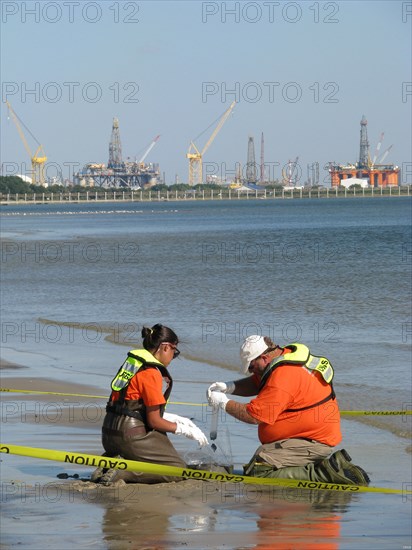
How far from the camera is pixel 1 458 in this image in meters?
8.72

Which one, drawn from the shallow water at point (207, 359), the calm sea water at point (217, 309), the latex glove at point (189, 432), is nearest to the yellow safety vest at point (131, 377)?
the latex glove at point (189, 432)

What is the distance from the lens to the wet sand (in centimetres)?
648

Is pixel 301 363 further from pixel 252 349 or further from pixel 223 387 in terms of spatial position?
pixel 223 387

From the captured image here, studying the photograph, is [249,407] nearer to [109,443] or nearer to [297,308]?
[109,443]

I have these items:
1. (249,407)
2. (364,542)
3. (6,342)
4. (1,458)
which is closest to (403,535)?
(364,542)

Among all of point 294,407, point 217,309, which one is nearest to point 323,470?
point 294,407

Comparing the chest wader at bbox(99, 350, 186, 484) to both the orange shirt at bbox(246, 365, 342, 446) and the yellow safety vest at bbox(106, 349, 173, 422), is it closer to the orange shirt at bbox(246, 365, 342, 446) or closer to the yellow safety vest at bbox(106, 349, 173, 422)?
the yellow safety vest at bbox(106, 349, 173, 422)

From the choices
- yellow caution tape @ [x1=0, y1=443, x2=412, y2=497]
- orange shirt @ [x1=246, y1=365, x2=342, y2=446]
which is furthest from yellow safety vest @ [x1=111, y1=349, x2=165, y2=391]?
orange shirt @ [x1=246, y1=365, x2=342, y2=446]

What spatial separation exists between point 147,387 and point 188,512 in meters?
0.91

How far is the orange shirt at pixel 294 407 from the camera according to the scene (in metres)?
7.38

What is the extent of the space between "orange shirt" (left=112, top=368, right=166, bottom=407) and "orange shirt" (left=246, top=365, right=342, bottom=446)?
61 cm

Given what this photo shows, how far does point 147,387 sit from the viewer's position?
301 inches

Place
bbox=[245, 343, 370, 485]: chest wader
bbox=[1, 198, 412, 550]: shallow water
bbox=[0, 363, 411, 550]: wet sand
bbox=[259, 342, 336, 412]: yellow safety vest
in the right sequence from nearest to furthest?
bbox=[0, 363, 411, 550]: wet sand → bbox=[1, 198, 412, 550]: shallow water → bbox=[259, 342, 336, 412]: yellow safety vest → bbox=[245, 343, 370, 485]: chest wader

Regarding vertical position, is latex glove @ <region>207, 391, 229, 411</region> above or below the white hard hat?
below
